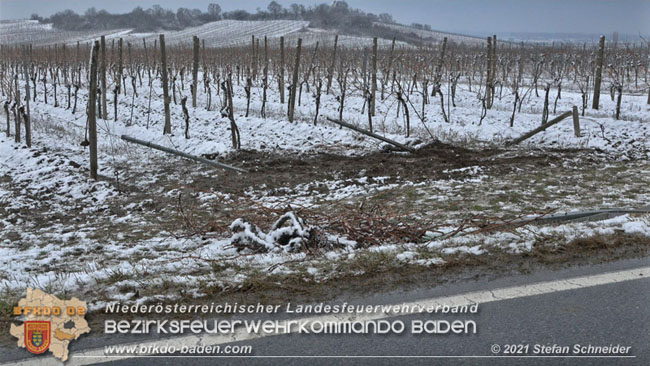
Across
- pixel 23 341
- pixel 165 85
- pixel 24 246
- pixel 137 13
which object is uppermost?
pixel 137 13

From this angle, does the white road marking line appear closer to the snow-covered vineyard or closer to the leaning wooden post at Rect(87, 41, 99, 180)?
the snow-covered vineyard

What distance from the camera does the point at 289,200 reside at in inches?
286

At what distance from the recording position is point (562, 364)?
2.43 m

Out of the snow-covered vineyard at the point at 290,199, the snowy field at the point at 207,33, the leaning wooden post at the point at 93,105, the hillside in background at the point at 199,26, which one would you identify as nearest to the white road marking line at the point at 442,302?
the snow-covered vineyard at the point at 290,199

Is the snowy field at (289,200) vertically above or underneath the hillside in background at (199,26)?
underneath

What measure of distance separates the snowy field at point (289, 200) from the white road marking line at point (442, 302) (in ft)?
1.72

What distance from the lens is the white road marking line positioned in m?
2.48

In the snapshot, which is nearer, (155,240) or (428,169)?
(155,240)

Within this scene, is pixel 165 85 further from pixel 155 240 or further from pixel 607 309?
pixel 607 309

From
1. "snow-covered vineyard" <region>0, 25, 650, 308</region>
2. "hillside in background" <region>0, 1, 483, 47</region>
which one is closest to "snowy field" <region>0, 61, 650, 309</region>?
"snow-covered vineyard" <region>0, 25, 650, 308</region>

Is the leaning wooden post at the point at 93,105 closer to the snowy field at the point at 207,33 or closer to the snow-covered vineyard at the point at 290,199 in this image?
the snow-covered vineyard at the point at 290,199

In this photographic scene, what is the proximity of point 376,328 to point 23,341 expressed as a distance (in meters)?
1.73

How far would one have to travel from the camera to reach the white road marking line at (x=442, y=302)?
97.6 inches

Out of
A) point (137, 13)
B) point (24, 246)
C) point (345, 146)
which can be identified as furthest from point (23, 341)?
point (137, 13)
